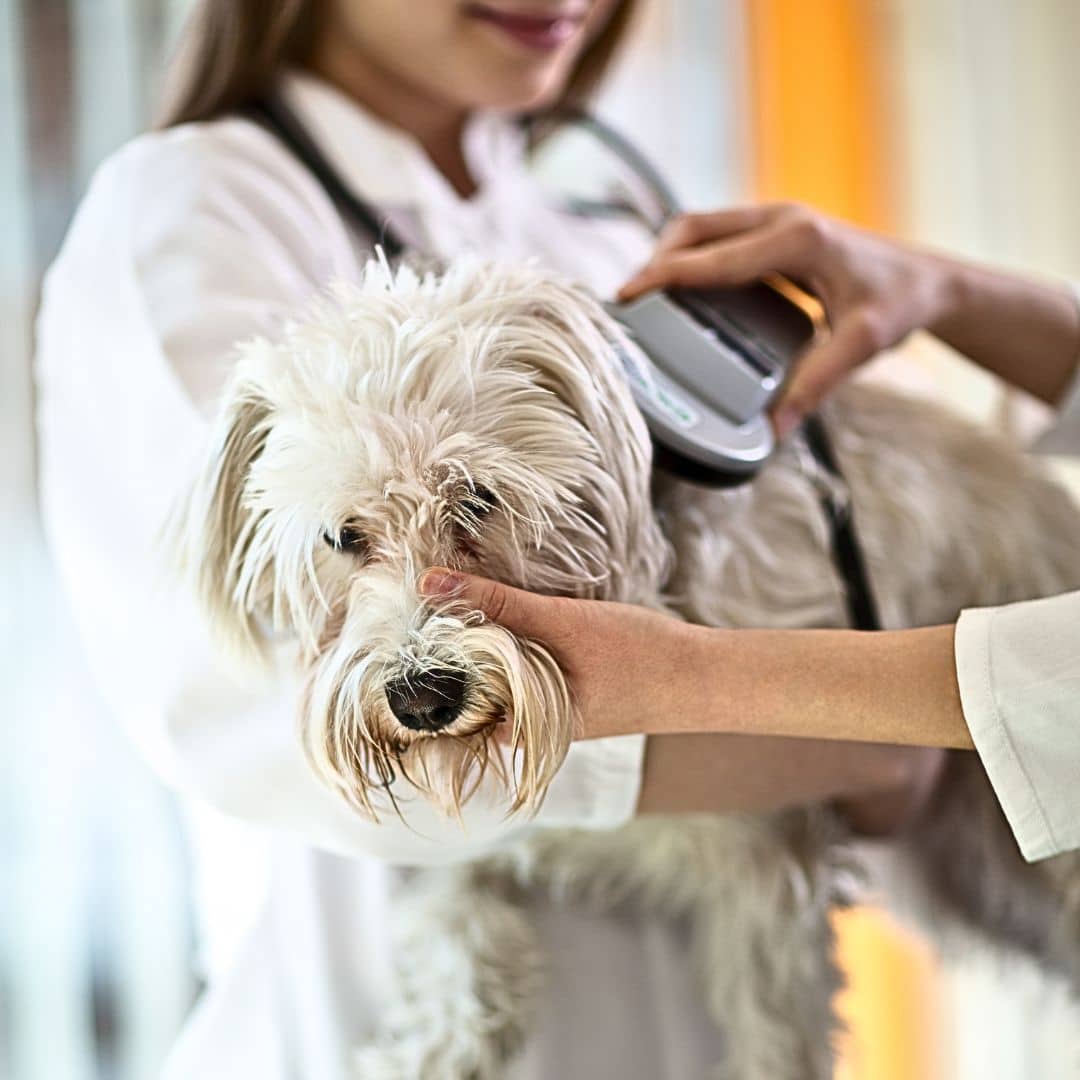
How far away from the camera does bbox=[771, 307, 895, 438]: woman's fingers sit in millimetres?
950

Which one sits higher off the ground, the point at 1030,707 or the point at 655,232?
the point at 1030,707

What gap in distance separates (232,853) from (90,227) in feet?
1.71

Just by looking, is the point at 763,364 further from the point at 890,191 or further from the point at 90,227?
the point at 890,191

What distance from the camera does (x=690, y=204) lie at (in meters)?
2.29

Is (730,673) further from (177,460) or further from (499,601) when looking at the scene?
(177,460)

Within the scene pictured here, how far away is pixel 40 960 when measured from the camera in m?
1.61

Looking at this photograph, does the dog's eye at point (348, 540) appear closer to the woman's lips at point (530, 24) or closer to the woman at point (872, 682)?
the woman at point (872, 682)

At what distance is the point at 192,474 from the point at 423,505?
0.21 metres

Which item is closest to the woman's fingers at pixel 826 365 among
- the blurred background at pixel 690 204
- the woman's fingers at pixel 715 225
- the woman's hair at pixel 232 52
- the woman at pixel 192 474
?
the woman's fingers at pixel 715 225

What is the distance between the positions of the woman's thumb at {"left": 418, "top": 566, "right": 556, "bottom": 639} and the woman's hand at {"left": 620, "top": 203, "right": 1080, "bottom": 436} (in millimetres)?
335

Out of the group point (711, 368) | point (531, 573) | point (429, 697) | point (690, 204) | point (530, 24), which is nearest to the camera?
point (429, 697)

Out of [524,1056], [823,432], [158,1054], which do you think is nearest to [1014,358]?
[823,432]

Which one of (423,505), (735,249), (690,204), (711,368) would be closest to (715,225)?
(735,249)

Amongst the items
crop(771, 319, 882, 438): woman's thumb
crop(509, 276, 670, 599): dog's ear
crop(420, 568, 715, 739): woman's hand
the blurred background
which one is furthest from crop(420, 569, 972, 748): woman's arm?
the blurred background
